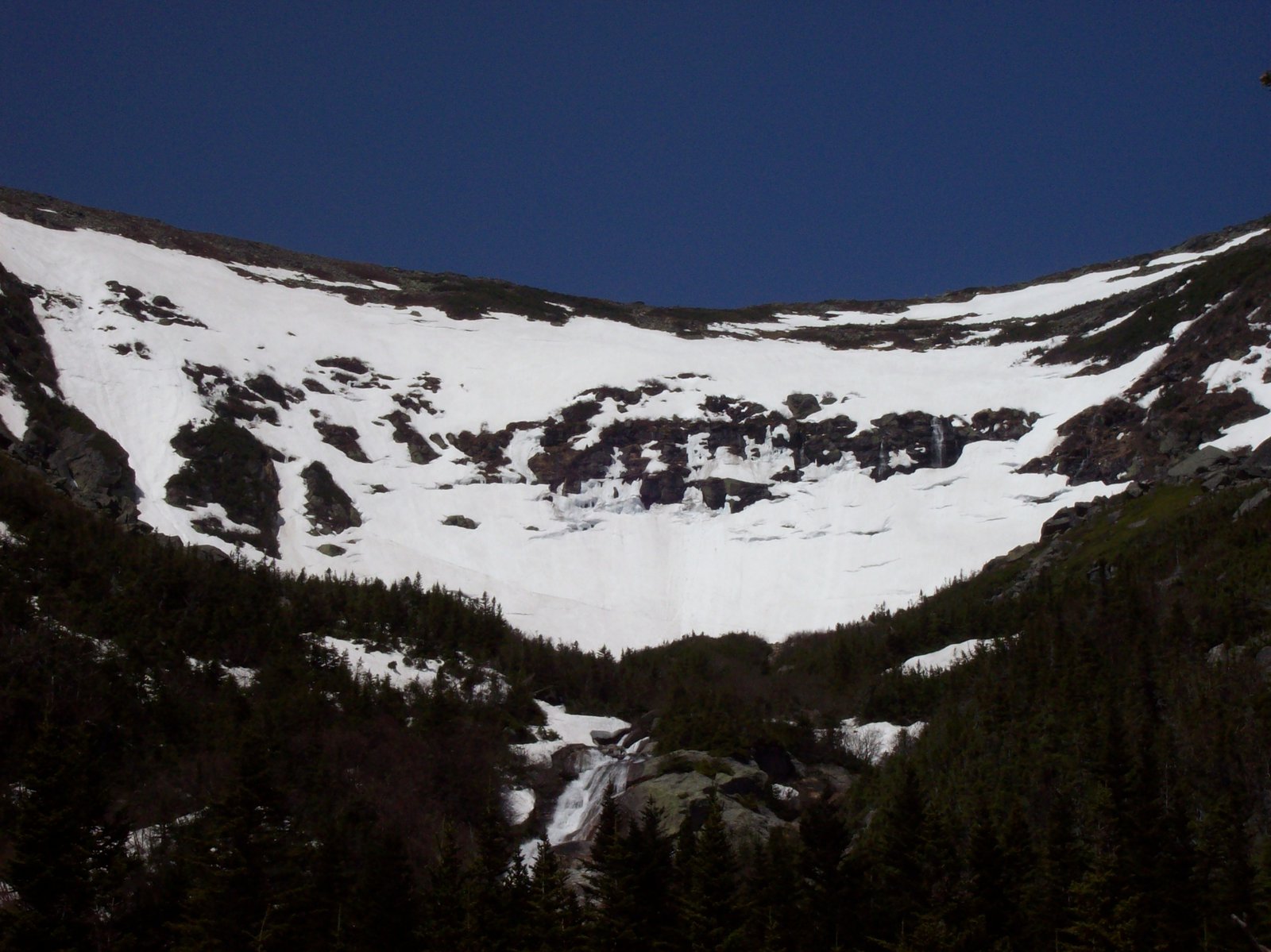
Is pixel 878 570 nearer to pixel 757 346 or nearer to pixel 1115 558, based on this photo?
pixel 1115 558

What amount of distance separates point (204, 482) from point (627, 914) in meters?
67.7

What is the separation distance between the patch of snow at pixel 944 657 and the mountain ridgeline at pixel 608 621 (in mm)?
995

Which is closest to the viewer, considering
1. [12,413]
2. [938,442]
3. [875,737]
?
[875,737]

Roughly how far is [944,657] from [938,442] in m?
41.7

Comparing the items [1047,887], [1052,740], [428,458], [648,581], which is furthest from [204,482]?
[1047,887]

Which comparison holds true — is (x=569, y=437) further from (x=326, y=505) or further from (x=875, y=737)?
(x=875, y=737)

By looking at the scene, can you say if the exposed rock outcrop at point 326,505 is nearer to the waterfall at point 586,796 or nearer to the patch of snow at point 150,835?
the waterfall at point 586,796

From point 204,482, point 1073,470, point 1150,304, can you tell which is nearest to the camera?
point 204,482

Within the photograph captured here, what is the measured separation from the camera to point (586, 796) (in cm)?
7056

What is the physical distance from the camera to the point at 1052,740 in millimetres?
64688

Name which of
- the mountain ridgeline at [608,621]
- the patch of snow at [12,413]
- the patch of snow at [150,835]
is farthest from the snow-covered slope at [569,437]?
the patch of snow at [150,835]

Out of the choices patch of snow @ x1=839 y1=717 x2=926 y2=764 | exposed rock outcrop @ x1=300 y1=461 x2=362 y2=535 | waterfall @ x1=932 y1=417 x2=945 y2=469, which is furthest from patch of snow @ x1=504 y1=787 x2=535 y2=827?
waterfall @ x1=932 y1=417 x2=945 y2=469

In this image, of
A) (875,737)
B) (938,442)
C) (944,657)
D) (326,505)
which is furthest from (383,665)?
(938,442)

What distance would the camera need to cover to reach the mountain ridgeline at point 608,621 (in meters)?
41.2
